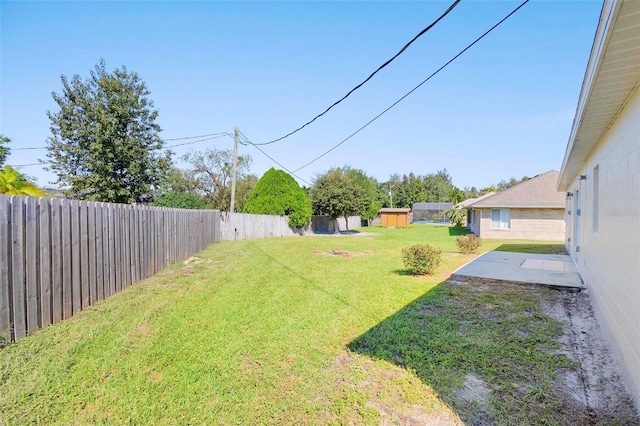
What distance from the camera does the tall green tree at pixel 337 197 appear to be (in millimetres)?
27766

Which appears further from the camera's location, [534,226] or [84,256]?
[534,226]

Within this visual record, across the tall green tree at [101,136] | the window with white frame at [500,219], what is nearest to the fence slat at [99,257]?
the tall green tree at [101,136]

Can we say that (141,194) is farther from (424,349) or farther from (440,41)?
(424,349)

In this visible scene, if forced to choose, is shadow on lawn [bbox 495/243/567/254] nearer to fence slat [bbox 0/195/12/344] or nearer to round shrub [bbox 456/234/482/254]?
round shrub [bbox 456/234/482/254]

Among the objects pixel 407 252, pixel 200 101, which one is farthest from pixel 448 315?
pixel 200 101

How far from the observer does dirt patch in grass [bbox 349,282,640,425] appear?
8.50 feet

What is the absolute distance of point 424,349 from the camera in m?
3.70

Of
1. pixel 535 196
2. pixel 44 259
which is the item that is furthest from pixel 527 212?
pixel 44 259

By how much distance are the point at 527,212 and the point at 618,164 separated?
60.4 feet

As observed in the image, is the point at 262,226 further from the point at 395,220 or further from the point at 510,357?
the point at 395,220

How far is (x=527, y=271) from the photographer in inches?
329

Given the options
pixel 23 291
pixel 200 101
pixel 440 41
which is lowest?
pixel 23 291

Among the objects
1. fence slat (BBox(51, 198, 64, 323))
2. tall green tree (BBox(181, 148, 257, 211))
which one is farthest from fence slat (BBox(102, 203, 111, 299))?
tall green tree (BBox(181, 148, 257, 211))

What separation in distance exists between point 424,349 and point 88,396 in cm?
325
